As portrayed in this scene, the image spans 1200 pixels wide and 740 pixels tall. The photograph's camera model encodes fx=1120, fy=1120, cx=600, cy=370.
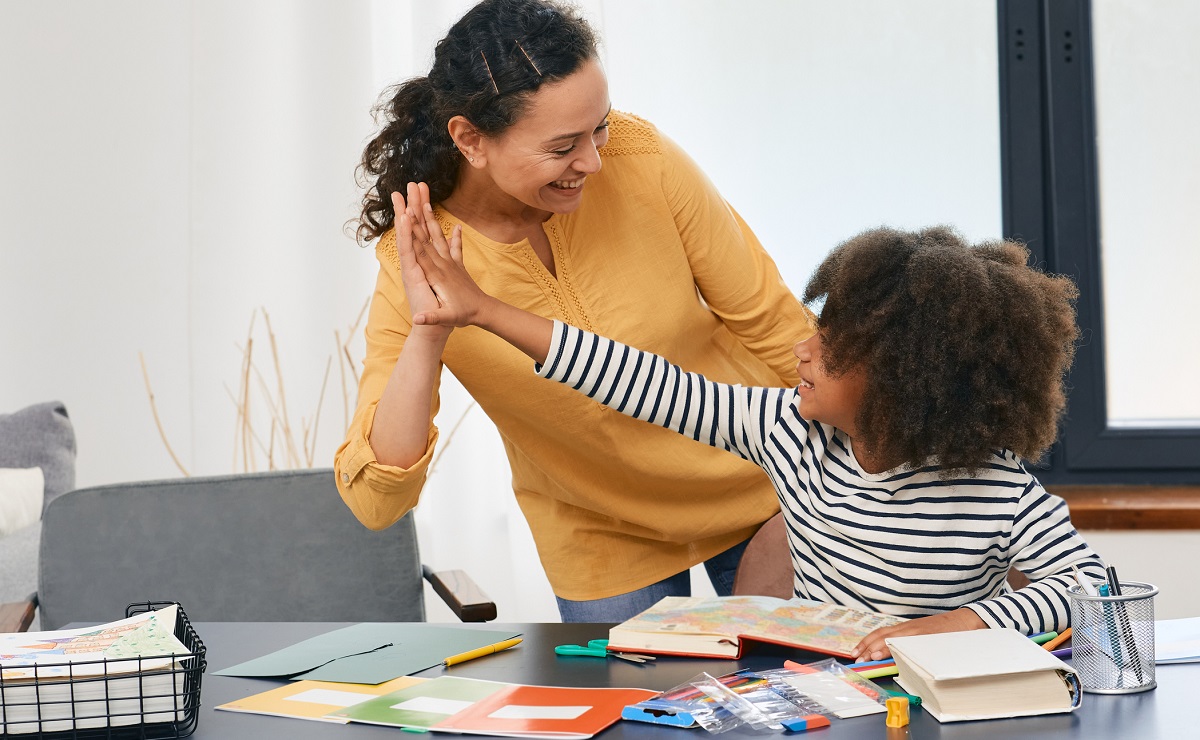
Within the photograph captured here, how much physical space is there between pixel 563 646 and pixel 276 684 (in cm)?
30

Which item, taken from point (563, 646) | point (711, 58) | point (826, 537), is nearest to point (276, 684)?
point (563, 646)

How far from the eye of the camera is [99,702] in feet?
3.27

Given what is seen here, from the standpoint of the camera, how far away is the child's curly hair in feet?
4.00

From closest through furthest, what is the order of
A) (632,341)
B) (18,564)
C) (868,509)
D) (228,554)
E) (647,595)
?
1. (868,509)
2. (632,341)
3. (647,595)
4. (228,554)
5. (18,564)

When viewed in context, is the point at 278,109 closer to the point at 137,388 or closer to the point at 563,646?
the point at 137,388

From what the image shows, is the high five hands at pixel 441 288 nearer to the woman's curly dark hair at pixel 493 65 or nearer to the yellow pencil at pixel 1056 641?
the woman's curly dark hair at pixel 493 65

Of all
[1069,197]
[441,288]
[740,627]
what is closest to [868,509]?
[740,627]

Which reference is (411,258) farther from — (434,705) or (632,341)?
(434,705)

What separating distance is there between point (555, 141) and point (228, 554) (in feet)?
3.33

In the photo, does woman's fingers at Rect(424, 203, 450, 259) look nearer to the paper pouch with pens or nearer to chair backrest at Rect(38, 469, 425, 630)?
the paper pouch with pens

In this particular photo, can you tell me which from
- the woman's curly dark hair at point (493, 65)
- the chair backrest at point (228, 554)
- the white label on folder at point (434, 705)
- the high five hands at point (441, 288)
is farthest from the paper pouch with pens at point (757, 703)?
the chair backrest at point (228, 554)

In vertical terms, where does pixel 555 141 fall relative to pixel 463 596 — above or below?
above

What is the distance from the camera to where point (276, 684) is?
1149 millimetres

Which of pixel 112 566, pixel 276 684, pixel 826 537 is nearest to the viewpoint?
pixel 276 684
